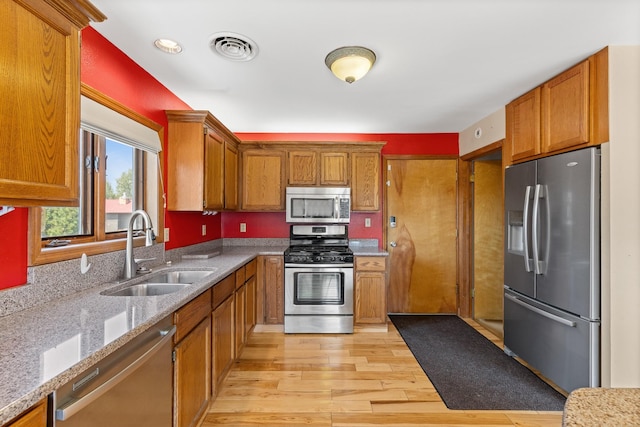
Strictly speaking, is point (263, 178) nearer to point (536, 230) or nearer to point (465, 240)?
point (465, 240)

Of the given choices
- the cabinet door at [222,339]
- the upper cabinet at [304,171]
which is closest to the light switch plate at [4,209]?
the cabinet door at [222,339]

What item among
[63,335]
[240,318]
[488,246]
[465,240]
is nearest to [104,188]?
[63,335]

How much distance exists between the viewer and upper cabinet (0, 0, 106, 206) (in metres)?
0.99

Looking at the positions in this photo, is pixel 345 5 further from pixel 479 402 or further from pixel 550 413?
pixel 550 413

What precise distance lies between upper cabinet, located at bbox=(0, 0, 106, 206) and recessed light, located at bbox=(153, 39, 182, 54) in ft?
2.25

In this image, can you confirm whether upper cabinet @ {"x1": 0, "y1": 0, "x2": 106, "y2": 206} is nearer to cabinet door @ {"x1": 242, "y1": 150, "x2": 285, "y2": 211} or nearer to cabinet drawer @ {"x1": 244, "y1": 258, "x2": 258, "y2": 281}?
cabinet drawer @ {"x1": 244, "y1": 258, "x2": 258, "y2": 281}

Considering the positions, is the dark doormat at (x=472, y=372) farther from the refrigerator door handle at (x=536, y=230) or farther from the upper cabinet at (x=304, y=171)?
the upper cabinet at (x=304, y=171)

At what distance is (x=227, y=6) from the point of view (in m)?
1.60

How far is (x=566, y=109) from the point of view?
7.25ft

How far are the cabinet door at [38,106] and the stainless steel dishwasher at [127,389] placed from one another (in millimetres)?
625

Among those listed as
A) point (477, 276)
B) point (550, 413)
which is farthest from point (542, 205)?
point (477, 276)

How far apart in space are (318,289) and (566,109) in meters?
2.65

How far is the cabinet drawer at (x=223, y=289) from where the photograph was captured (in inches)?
82.5

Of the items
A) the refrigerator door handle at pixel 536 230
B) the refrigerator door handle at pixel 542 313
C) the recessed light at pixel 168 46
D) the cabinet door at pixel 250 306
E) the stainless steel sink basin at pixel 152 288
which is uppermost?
the recessed light at pixel 168 46
